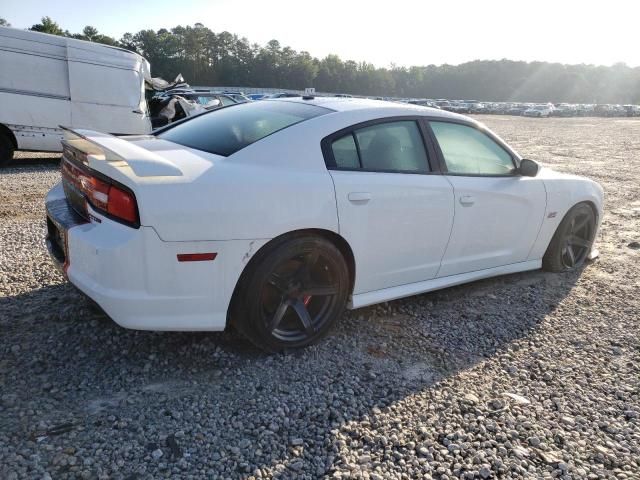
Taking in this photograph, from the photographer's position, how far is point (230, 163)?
2871mm

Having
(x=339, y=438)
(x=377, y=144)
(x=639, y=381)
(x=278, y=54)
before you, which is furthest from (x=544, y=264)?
(x=278, y=54)

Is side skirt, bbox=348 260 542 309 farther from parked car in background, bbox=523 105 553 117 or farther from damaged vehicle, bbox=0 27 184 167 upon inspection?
parked car in background, bbox=523 105 553 117

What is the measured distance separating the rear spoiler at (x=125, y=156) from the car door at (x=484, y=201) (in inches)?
76.4

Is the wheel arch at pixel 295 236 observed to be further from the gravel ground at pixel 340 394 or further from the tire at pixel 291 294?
the gravel ground at pixel 340 394

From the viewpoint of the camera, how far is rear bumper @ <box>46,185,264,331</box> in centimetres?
257

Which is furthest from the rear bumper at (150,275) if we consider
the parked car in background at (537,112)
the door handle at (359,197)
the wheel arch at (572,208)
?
the parked car in background at (537,112)

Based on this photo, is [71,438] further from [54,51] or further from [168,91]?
[168,91]

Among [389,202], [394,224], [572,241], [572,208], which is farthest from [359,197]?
[572,241]

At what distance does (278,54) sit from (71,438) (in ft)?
433

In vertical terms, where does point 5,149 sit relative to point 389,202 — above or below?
below

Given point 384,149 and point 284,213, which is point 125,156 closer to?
point 284,213

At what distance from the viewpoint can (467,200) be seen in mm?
3682

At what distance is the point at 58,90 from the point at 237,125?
27.3ft

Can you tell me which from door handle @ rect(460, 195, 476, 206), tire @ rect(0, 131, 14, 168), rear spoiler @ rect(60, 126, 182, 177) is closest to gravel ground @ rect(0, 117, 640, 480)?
door handle @ rect(460, 195, 476, 206)
